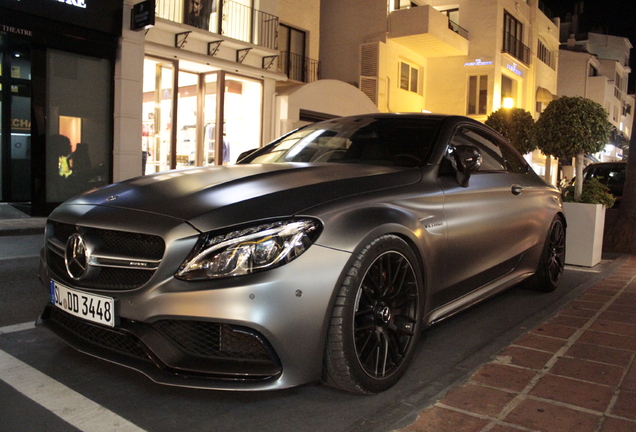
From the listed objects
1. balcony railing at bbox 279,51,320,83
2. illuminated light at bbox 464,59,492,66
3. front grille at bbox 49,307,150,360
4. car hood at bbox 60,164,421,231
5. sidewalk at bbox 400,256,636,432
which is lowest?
sidewalk at bbox 400,256,636,432

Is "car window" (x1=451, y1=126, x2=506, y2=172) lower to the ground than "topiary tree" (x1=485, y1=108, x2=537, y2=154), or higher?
lower

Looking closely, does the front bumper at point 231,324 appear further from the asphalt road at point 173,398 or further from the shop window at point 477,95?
the shop window at point 477,95

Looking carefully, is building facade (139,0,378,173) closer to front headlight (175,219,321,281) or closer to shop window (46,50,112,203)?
shop window (46,50,112,203)

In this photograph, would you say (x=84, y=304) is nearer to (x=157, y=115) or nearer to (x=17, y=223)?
(x=17, y=223)

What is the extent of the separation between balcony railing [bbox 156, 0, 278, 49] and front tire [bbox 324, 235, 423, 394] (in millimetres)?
12944

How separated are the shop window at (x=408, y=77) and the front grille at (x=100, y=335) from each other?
76.3ft

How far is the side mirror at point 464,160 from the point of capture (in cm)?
353

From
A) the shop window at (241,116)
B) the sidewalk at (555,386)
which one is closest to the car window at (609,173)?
the sidewalk at (555,386)

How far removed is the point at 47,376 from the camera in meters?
2.88

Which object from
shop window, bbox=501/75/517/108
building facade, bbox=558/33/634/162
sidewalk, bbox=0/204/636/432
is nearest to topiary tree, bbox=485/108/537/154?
shop window, bbox=501/75/517/108

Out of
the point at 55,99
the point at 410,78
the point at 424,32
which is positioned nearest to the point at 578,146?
the point at 55,99

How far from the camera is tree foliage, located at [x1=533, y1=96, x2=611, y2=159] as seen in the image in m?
7.82

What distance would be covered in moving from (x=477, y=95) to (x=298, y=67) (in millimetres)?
11643

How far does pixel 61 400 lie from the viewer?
261cm
